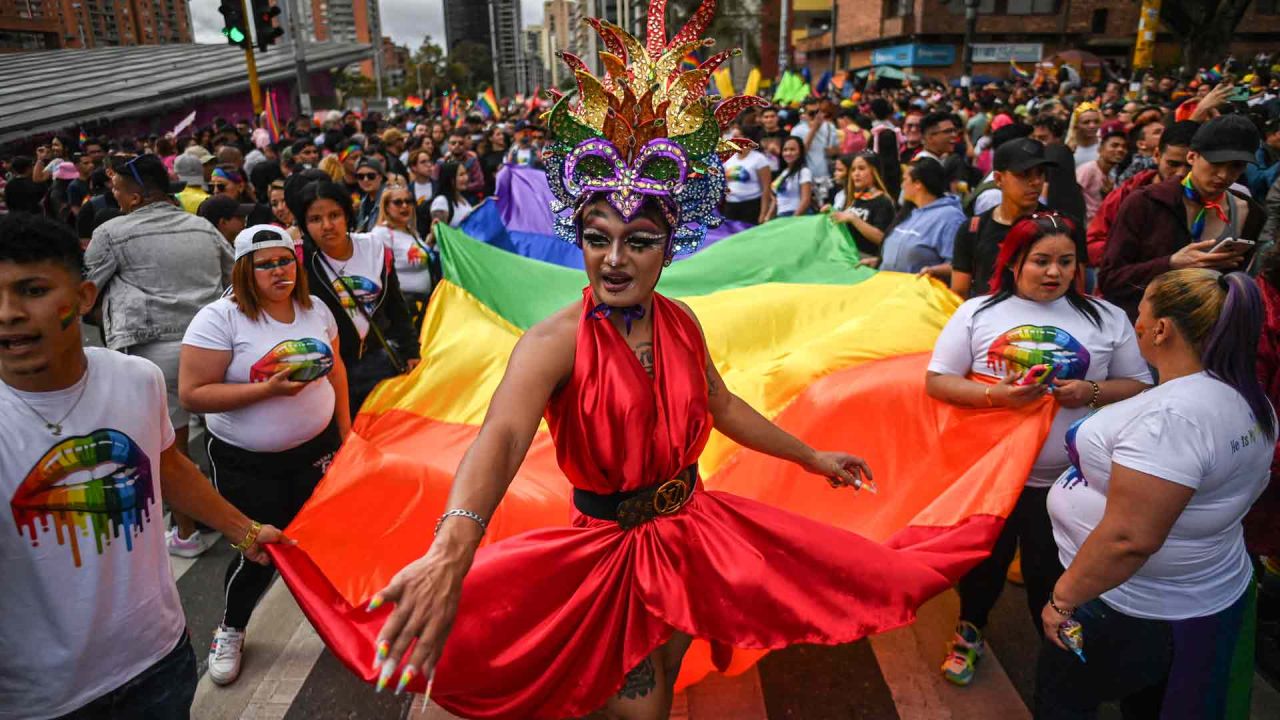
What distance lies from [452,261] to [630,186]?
166 inches

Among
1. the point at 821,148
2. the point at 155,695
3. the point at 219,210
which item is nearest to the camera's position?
the point at 155,695

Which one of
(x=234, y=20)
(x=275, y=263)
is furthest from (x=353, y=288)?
(x=234, y=20)

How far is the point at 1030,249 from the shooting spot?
10.6ft

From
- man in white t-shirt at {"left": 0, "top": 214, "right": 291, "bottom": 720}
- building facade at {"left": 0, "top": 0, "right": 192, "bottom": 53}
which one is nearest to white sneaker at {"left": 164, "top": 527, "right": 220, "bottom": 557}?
man in white t-shirt at {"left": 0, "top": 214, "right": 291, "bottom": 720}

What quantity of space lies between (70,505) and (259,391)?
1343mm

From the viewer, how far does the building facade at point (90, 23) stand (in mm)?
43250

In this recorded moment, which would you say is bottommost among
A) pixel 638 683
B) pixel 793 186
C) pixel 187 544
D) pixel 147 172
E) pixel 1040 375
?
pixel 187 544

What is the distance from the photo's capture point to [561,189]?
249cm

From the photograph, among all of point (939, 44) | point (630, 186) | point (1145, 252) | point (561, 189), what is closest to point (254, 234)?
point (561, 189)

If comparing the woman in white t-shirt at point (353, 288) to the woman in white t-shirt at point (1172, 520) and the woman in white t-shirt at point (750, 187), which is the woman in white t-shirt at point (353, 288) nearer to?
the woman in white t-shirt at point (1172, 520)

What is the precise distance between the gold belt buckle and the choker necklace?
1.58ft

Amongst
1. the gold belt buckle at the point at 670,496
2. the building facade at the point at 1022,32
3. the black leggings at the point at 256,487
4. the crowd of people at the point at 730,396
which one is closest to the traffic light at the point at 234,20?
the crowd of people at the point at 730,396

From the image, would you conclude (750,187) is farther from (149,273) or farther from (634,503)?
(634,503)

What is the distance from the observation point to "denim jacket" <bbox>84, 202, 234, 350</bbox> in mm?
4688
